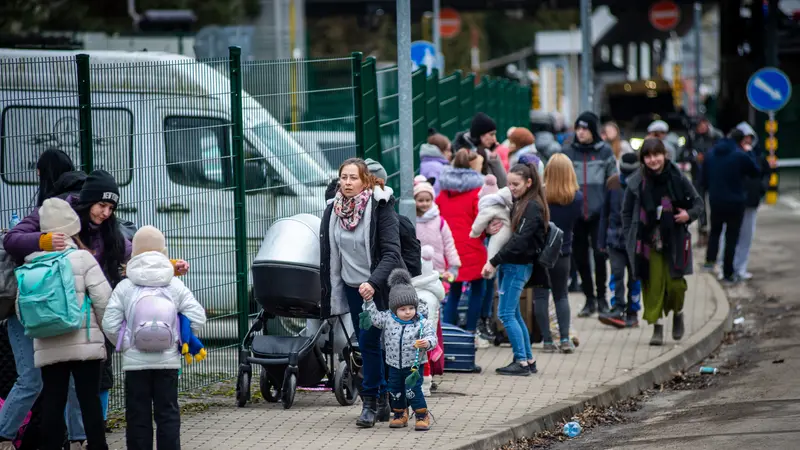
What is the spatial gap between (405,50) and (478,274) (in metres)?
2.66

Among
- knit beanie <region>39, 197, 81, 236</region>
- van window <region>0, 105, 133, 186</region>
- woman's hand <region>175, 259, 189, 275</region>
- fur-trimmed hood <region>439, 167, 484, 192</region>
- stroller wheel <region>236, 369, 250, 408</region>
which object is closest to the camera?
knit beanie <region>39, 197, 81, 236</region>

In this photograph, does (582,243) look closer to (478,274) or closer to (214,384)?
(478,274)

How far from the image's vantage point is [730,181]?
1683 cm

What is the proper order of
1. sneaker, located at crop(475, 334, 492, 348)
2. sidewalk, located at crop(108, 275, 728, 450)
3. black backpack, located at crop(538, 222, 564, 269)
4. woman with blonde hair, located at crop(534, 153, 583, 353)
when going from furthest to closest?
sneaker, located at crop(475, 334, 492, 348) < woman with blonde hair, located at crop(534, 153, 583, 353) < black backpack, located at crop(538, 222, 564, 269) < sidewalk, located at crop(108, 275, 728, 450)

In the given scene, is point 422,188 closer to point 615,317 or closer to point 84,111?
point 615,317

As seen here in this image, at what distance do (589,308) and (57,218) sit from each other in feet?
26.9

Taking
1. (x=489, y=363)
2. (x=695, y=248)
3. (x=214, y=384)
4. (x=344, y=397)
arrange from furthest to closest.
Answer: (x=695, y=248) → (x=489, y=363) → (x=214, y=384) → (x=344, y=397)

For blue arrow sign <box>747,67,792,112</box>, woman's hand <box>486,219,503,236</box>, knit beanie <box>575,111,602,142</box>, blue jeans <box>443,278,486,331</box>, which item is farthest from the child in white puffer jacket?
blue arrow sign <box>747,67,792,112</box>

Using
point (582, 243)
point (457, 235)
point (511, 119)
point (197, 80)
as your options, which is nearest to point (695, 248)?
point (511, 119)

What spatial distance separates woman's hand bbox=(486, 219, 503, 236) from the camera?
11.1 meters

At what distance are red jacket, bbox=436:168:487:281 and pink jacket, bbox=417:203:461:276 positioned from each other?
64 cm

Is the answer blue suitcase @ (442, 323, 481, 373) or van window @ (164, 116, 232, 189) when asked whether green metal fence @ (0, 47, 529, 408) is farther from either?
blue suitcase @ (442, 323, 481, 373)

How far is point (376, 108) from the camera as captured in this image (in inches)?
461

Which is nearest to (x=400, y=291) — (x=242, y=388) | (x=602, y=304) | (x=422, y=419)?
(x=422, y=419)
